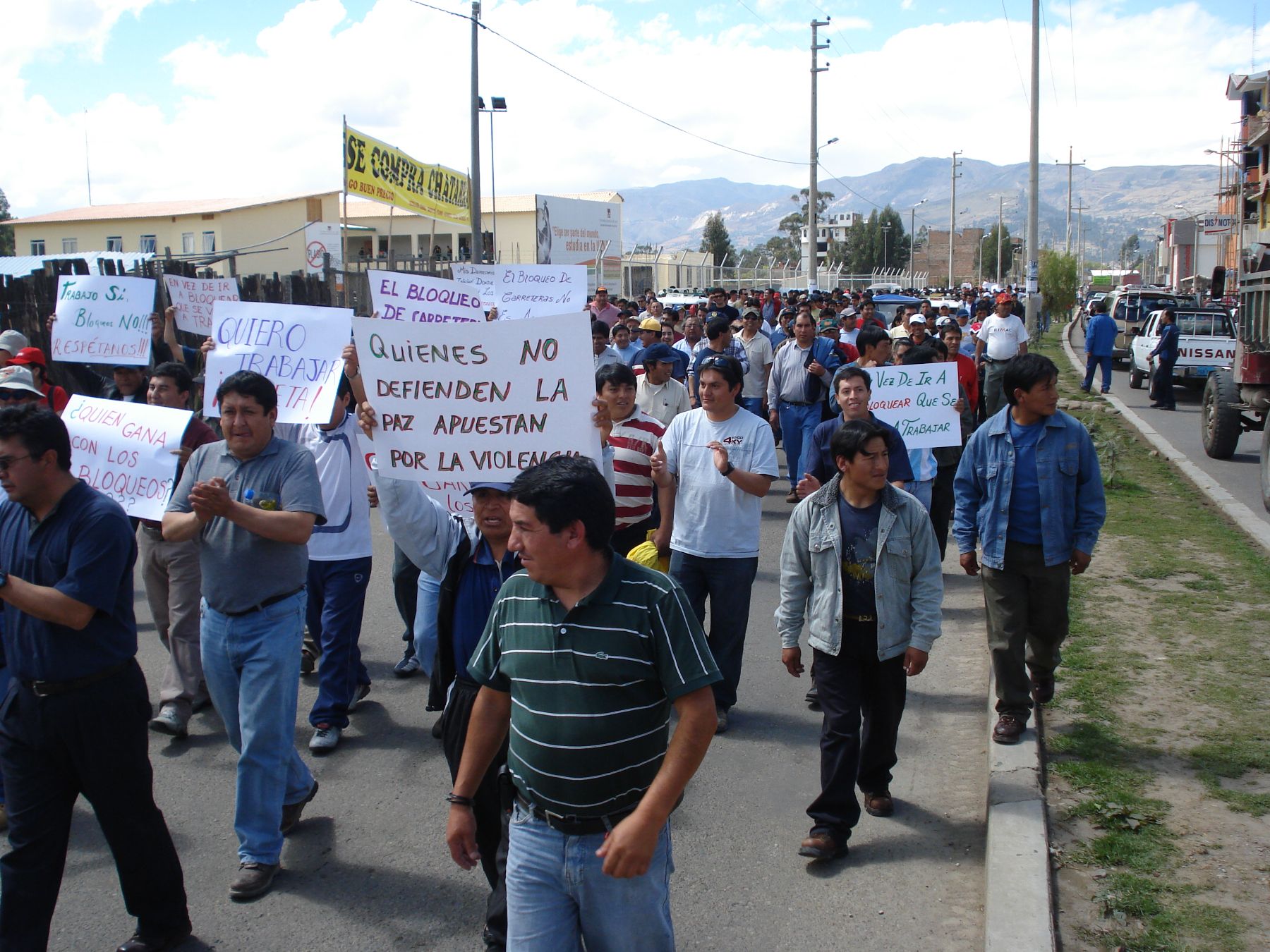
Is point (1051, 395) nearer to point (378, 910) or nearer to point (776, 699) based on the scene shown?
point (776, 699)

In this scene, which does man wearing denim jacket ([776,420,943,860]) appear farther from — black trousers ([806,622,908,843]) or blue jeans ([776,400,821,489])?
blue jeans ([776,400,821,489])

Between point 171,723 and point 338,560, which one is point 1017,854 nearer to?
point 338,560

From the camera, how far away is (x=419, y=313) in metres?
5.76

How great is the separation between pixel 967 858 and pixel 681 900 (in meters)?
1.19

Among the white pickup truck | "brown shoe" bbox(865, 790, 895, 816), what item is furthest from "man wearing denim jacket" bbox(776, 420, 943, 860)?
the white pickup truck

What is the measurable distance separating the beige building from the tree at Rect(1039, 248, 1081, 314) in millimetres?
33983

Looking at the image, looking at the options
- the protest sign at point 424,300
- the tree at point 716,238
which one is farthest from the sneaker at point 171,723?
the tree at point 716,238

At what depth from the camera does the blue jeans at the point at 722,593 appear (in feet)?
18.3

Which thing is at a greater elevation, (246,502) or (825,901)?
(246,502)

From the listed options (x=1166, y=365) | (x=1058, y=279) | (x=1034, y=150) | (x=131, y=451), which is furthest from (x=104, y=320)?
(x=1058, y=279)

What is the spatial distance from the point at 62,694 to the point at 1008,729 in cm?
397

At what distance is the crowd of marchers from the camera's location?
267 cm

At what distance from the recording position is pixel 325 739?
216 inches

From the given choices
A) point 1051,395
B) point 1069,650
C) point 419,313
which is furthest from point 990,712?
point 419,313
